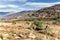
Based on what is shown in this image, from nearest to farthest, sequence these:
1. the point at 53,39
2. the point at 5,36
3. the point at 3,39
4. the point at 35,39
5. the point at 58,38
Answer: the point at 3,39, the point at 5,36, the point at 35,39, the point at 53,39, the point at 58,38

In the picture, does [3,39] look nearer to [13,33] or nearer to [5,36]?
[5,36]

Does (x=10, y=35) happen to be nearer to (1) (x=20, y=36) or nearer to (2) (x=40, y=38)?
(1) (x=20, y=36)

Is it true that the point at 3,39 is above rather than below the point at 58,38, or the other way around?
above

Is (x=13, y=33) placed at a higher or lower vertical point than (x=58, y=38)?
higher

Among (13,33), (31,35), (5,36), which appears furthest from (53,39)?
(5,36)

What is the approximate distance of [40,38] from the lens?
24.6 metres

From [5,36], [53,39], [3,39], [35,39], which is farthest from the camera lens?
[53,39]

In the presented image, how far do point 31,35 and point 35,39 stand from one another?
101 cm

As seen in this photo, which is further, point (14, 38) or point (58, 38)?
point (58, 38)

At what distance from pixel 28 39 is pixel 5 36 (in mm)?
2800

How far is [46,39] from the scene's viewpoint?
25281mm

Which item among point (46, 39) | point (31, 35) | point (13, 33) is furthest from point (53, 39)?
point (13, 33)

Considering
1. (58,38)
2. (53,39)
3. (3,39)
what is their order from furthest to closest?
(58,38), (53,39), (3,39)

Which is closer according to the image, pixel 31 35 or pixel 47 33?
pixel 31 35
